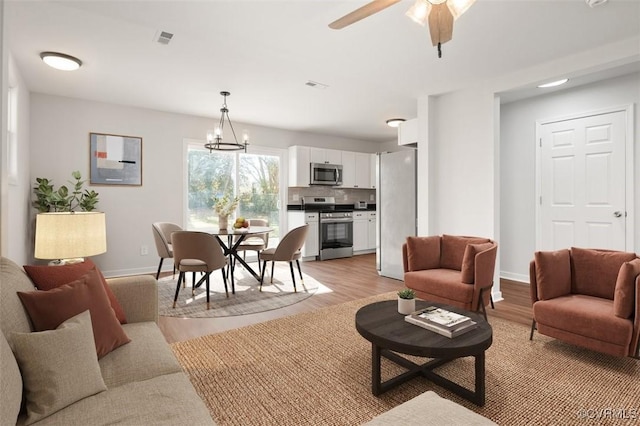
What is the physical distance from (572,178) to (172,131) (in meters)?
5.65

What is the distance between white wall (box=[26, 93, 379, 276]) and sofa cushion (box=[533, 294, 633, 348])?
4.98 metres

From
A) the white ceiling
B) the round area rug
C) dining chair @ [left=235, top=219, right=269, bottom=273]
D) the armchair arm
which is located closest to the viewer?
the armchair arm

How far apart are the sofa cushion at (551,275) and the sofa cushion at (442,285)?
1.85ft

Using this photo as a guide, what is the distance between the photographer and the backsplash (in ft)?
22.7

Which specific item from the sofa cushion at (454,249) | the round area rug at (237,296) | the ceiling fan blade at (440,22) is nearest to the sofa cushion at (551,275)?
the sofa cushion at (454,249)

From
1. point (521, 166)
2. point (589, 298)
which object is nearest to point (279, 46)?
point (589, 298)

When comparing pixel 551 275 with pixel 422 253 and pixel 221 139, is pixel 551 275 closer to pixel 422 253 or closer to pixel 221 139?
pixel 422 253

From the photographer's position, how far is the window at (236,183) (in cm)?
572

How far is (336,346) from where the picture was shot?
2.60m

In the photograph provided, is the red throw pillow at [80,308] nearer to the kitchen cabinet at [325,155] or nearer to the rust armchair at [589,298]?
the rust armchair at [589,298]

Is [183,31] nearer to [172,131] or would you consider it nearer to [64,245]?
[64,245]

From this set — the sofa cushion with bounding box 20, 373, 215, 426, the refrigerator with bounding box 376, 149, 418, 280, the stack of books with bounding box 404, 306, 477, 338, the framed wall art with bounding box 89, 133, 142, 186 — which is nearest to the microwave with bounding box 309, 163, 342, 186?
the refrigerator with bounding box 376, 149, 418, 280

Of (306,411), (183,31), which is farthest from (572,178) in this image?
(183,31)

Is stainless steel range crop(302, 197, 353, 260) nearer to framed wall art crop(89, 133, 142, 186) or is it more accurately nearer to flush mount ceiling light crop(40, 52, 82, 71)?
framed wall art crop(89, 133, 142, 186)
